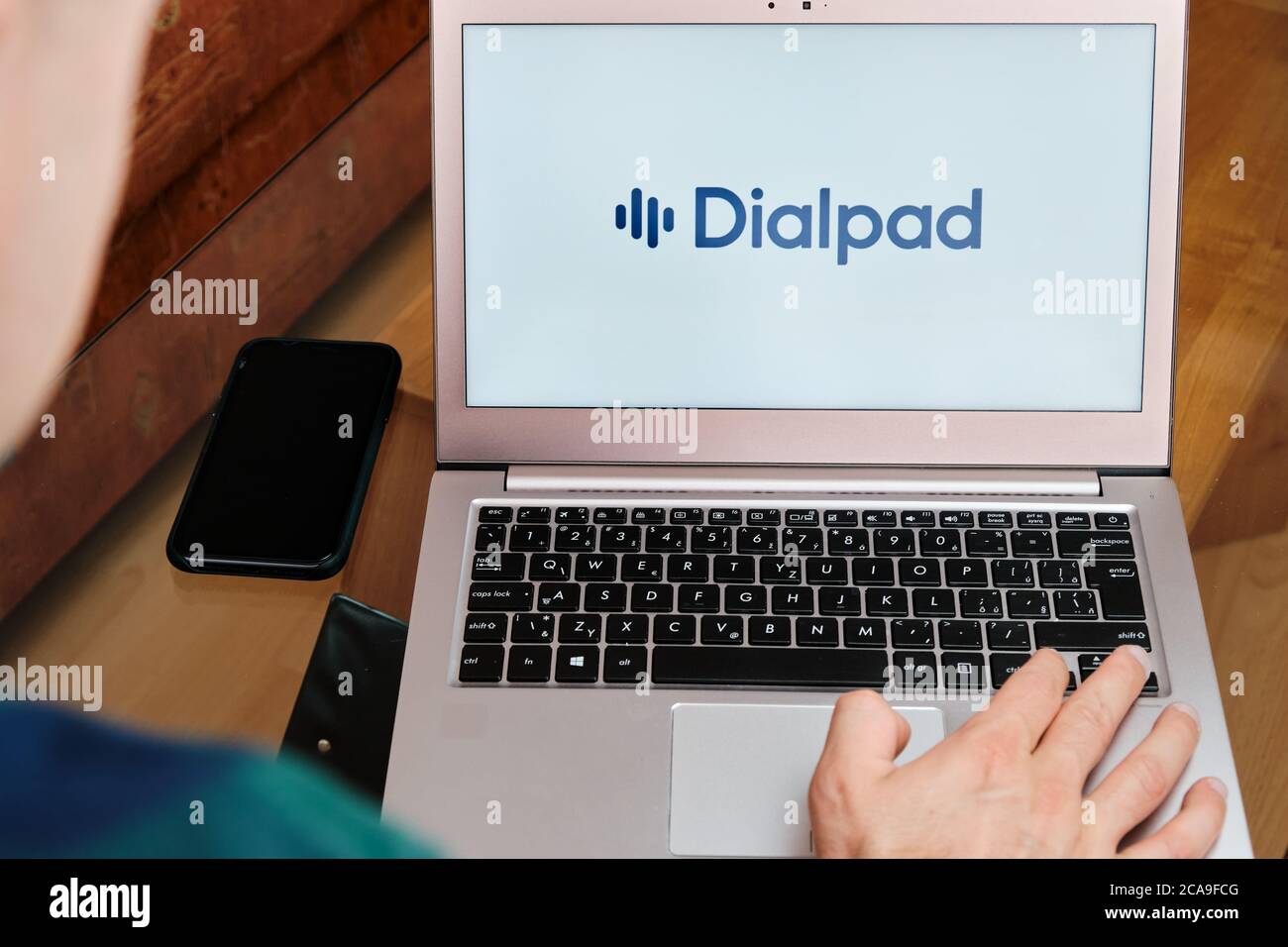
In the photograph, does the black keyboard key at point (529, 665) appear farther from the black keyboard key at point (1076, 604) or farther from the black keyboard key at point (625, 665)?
the black keyboard key at point (1076, 604)

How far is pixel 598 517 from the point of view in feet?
2.51

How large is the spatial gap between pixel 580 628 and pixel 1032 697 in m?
0.26

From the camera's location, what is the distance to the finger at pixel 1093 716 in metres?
0.63

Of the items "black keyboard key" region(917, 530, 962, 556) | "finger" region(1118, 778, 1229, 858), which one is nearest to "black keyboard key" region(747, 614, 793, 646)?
"black keyboard key" region(917, 530, 962, 556)

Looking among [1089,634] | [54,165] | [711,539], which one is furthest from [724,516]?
[54,165]

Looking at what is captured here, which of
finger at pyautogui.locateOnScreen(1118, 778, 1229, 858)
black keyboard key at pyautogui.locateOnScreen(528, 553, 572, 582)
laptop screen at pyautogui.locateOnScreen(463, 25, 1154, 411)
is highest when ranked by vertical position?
laptop screen at pyautogui.locateOnScreen(463, 25, 1154, 411)

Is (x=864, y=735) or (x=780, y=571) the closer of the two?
(x=864, y=735)

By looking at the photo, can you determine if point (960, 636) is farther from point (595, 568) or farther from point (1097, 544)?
point (595, 568)

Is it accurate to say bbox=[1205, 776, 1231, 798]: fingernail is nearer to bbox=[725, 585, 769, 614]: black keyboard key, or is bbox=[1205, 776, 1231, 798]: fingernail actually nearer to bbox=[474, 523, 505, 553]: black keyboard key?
bbox=[725, 585, 769, 614]: black keyboard key

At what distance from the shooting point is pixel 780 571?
0.73m

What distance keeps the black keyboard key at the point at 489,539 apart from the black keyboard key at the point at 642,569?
81 mm

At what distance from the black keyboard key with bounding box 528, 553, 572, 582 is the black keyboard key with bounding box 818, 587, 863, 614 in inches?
6.2

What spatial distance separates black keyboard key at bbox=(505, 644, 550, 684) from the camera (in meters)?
0.69

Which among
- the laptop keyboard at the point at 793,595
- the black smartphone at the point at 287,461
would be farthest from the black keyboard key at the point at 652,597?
the black smartphone at the point at 287,461
